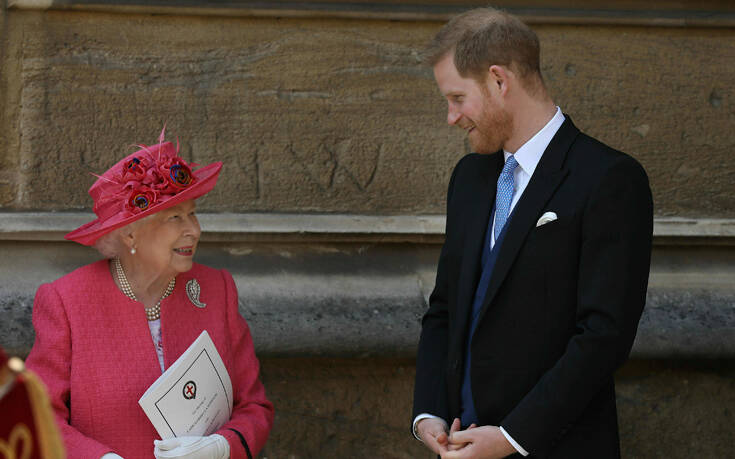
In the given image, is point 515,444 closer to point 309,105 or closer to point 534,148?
point 534,148

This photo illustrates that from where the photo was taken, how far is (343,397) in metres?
3.75

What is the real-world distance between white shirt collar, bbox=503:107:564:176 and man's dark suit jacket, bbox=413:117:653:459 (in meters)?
0.03

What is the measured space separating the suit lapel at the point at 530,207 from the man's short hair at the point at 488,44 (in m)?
0.21

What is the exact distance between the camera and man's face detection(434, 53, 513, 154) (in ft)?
7.68

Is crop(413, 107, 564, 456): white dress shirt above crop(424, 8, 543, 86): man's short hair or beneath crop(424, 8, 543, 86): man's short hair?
beneath

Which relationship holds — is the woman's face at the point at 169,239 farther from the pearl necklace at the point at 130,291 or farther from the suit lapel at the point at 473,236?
the suit lapel at the point at 473,236

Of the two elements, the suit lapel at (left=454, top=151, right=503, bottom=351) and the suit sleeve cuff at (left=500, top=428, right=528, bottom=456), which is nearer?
the suit sleeve cuff at (left=500, top=428, right=528, bottom=456)

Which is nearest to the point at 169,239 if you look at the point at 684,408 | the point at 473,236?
the point at 473,236

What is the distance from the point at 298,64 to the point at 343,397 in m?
1.33

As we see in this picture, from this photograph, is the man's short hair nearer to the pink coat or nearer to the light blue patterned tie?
the light blue patterned tie

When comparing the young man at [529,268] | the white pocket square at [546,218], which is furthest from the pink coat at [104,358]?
the white pocket square at [546,218]

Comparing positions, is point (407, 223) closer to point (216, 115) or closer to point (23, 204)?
point (216, 115)

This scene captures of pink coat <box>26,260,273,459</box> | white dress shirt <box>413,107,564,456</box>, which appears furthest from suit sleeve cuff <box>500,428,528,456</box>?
pink coat <box>26,260,273,459</box>

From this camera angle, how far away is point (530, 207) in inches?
89.4
